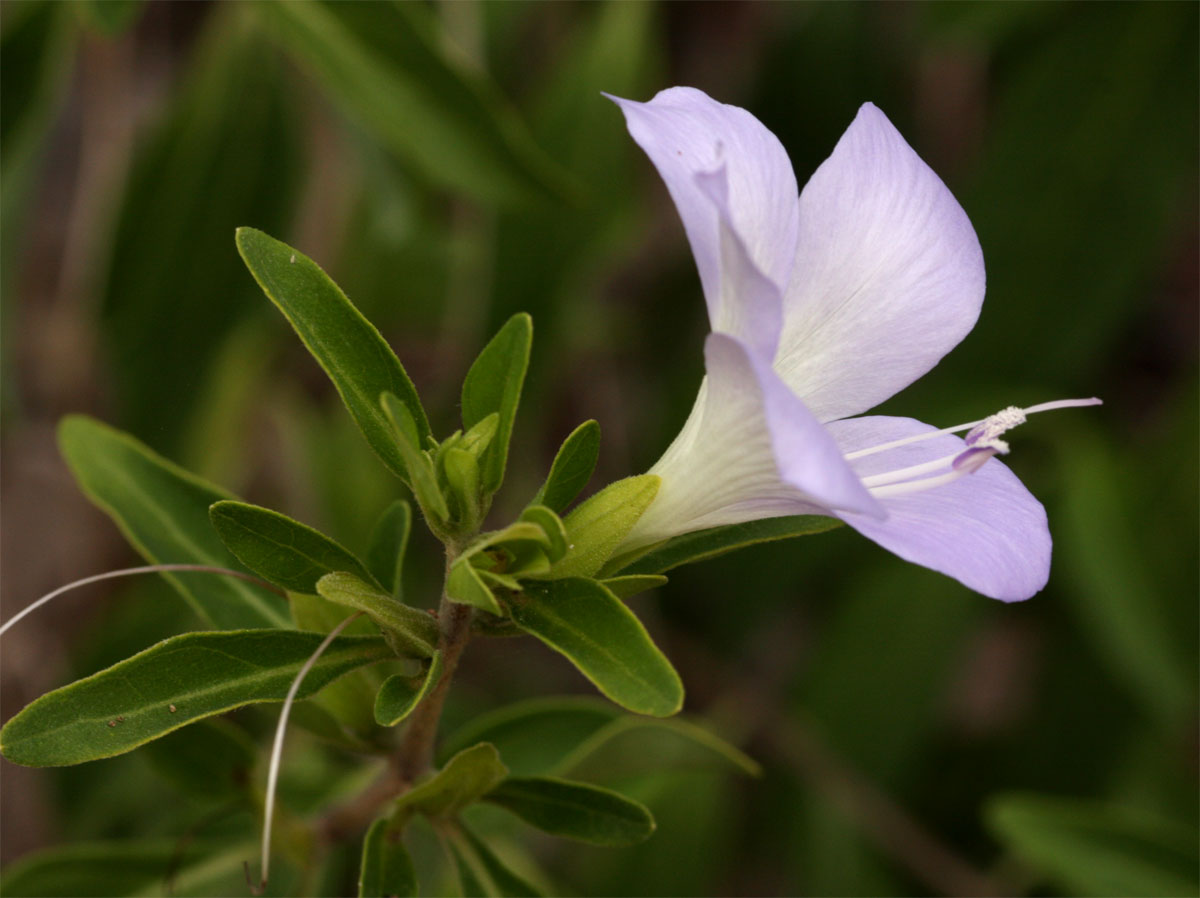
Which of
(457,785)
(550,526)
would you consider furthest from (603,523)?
(457,785)

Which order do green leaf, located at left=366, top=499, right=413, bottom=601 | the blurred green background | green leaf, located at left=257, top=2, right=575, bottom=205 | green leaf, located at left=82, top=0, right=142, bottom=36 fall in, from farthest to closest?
the blurred green background, green leaf, located at left=257, top=2, right=575, bottom=205, green leaf, located at left=82, top=0, right=142, bottom=36, green leaf, located at left=366, top=499, right=413, bottom=601

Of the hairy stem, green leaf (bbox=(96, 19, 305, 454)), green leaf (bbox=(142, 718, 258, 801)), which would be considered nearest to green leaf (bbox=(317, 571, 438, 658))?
the hairy stem

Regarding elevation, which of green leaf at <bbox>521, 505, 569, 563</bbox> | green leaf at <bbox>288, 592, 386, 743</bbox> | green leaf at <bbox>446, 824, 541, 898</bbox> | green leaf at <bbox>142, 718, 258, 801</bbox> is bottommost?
green leaf at <bbox>142, 718, 258, 801</bbox>

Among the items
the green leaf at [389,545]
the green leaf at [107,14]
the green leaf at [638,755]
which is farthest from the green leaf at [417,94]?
the green leaf at [638,755]

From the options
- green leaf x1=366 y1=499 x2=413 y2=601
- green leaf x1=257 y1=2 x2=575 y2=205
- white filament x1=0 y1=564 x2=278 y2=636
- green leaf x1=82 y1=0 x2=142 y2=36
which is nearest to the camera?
white filament x1=0 y1=564 x2=278 y2=636

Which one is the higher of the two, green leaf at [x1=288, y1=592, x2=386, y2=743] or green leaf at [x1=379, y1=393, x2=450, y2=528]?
green leaf at [x1=379, y1=393, x2=450, y2=528]

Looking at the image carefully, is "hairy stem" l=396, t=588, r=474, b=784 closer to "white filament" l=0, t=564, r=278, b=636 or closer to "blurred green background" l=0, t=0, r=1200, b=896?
"white filament" l=0, t=564, r=278, b=636
